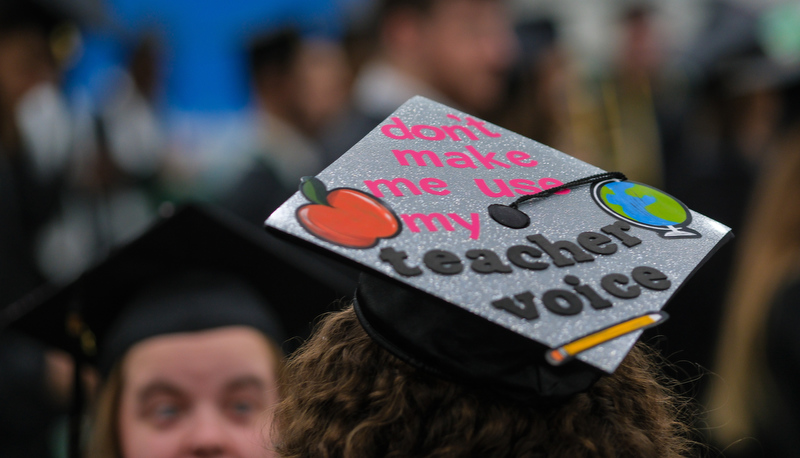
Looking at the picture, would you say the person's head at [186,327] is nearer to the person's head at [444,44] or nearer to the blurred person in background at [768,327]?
the person's head at [444,44]

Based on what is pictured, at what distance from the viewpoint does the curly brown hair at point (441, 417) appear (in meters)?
1.05

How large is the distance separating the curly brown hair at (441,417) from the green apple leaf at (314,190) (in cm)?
25

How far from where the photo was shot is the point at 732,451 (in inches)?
131

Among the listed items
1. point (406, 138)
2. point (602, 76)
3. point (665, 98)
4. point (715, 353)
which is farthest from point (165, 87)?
point (406, 138)

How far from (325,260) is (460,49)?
3.91ft

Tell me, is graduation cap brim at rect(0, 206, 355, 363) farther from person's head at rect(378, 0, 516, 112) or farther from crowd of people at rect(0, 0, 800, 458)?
person's head at rect(378, 0, 516, 112)

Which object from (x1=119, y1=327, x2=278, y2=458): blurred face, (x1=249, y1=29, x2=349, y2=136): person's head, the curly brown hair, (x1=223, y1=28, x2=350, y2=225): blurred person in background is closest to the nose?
(x1=119, y1=327, x2=278, y2=458): blurred face

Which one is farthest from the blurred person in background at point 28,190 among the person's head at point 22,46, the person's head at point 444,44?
the person's head at point 444,44

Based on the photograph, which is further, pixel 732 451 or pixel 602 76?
pixel 602 76

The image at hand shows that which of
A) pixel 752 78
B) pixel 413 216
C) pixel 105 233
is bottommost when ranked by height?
pixel 105 233

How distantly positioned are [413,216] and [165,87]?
5053 mm

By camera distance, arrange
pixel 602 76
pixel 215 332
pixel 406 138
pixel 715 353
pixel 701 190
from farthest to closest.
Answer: pixel 602 76 < pixel 701 190 < pixel 715 353 < pixel 215 332 < pixel 406 138

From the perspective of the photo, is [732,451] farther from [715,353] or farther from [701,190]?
[701,190]

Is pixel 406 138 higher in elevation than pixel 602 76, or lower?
higher
